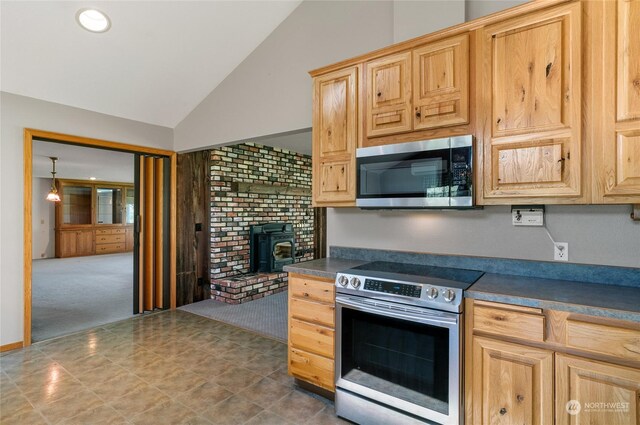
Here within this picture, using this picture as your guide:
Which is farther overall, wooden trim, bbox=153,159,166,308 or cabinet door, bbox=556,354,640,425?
wooden trim, bbox=153,159,166,308

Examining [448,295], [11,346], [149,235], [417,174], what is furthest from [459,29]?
[11,346]

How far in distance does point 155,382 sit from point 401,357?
6.36ft

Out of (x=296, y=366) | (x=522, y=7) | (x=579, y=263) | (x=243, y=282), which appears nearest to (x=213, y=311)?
(x=243, y=282)

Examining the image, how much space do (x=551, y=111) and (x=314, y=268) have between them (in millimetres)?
1707

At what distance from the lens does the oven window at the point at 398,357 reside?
5.72ft

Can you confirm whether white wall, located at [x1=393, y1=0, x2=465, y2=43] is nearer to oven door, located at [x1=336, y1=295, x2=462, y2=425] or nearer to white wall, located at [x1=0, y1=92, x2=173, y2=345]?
oven door, located at [x1=336, y1=295, x2=462, y2=425]

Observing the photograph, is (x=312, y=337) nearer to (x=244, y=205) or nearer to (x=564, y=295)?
(x=564, y=295)

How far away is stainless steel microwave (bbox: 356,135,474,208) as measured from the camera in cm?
188

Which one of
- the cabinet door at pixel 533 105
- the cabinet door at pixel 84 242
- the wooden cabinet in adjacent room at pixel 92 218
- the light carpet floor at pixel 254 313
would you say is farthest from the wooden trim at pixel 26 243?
the cabinet door at pixel 84 242

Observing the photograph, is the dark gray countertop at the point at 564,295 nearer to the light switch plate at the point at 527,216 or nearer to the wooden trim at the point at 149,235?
the light switch plate at the point at 527,216

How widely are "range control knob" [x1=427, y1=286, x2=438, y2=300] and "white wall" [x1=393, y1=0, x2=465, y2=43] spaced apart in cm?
176

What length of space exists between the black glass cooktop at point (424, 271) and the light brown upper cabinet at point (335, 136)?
0.51 meters

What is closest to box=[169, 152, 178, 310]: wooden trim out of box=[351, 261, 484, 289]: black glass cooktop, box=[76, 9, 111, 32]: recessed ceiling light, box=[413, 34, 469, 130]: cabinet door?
box=[76, 9, 111, 32]: recessed ceiling light

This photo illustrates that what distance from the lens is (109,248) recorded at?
33.9ft
